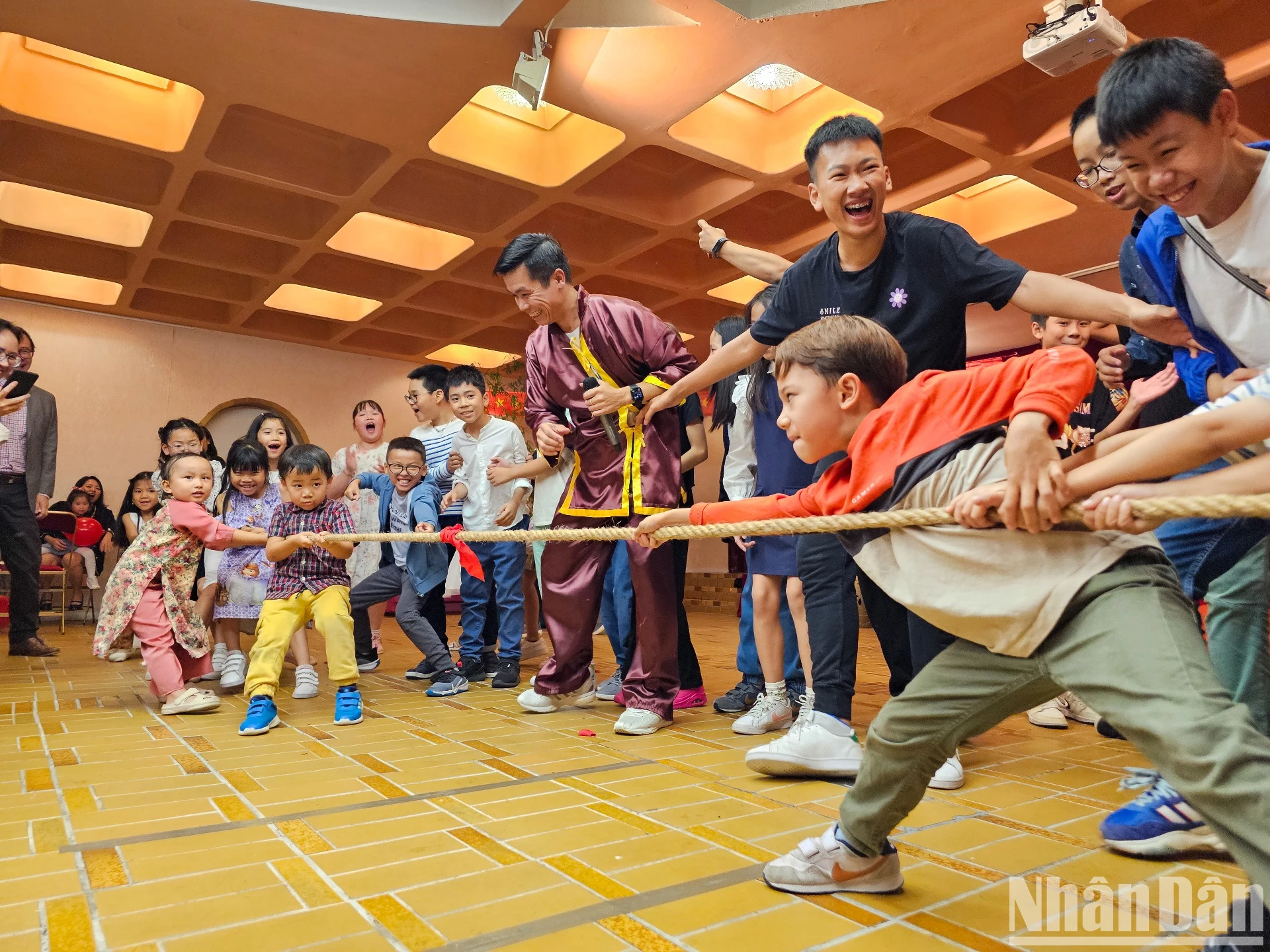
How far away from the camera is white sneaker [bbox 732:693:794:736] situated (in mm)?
2572

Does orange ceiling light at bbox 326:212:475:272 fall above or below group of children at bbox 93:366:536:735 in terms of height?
above

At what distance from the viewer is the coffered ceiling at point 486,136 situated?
427 centimetres

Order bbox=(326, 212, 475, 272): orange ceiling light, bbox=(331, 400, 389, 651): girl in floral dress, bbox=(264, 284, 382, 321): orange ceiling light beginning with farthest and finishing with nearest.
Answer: bbox=(264, 284, 382, 321): orange ceiling light → bbox=(326, 212, 475, 272): orange ceiling light → bbox=(331, 400, 389, 651): girl in floral dress

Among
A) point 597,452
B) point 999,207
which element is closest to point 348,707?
point 597,452

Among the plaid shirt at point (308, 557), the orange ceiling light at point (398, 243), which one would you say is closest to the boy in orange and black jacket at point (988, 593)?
the plaid shirt at point (308, 557)

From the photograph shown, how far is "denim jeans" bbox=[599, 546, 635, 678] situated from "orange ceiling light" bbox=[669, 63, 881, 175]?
10.5 ft

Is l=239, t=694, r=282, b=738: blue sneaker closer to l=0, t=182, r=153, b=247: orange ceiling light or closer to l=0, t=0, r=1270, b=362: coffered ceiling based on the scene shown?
l=0, t=0, r=1270, b=362: coffered ceiling

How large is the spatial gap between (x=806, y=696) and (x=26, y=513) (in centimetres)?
439

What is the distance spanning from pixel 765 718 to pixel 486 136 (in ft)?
15.4

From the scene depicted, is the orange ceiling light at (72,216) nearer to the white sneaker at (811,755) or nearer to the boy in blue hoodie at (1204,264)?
the white sneaker at (811,755)

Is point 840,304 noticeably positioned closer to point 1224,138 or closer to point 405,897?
point 1224,138

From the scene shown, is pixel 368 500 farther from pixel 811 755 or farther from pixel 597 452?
pixel 811 755

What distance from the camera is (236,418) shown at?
31.6 feet

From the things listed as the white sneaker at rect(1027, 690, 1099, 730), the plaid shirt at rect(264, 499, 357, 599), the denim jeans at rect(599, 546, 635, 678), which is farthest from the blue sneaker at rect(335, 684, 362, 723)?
the white sneaker at rect(1027, 690, 1099, 730)
